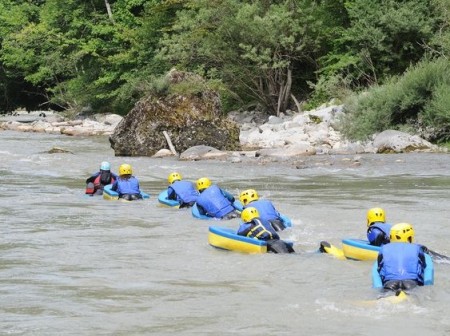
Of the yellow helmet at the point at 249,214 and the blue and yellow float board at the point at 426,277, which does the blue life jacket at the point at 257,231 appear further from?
the blue and yellow float board at the point at 426,277

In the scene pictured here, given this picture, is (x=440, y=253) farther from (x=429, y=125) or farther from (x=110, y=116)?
(x=110, y=116)

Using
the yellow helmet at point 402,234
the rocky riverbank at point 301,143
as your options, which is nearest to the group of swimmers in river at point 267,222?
the yellow helmet at point 402,234

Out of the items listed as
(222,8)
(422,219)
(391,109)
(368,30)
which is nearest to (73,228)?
(422,219)

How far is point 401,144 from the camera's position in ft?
78.4

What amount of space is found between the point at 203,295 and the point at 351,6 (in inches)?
1000

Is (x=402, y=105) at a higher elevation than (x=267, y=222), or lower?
higher

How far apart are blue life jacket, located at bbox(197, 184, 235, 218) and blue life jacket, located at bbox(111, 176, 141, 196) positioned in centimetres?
275

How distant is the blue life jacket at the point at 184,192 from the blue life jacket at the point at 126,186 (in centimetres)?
120

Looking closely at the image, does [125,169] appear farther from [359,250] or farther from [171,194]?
[359,250]

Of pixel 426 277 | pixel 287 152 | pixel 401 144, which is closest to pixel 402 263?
pixel 426 277

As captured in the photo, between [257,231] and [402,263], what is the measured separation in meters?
2.77

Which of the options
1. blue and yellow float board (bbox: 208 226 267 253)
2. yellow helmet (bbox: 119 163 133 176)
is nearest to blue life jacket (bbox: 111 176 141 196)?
yellow helmet (bbox: 119 163 133 176)

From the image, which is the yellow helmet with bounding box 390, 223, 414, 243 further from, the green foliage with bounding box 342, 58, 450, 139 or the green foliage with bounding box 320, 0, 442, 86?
the green foliage with bounding box 320, 0, 442, 86

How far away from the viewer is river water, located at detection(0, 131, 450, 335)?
778 cm
